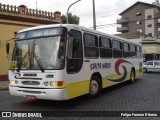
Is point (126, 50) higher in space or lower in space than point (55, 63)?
higher

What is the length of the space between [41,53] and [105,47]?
4.12 metres

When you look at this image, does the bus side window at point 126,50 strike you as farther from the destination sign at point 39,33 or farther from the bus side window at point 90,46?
the destination sign at point 39,33

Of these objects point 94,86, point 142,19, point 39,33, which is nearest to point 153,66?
point 94,86

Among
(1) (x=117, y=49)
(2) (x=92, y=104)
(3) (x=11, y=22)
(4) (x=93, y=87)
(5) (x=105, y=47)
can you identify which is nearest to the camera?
(2) (x=92, y=104)

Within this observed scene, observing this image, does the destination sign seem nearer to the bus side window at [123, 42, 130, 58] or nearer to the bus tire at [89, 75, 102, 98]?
the bus tire at [89, 75, 102, 98]

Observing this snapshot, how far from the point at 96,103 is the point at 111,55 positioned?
3675 millimetres

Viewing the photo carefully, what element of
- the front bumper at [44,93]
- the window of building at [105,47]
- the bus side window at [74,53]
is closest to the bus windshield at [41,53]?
the bus side window at [74,53]

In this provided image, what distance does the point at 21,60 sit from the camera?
9.25 metres

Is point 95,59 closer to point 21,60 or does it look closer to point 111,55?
point 111,55

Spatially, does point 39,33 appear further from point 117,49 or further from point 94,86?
point 117,49

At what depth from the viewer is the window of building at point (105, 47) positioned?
1162cm

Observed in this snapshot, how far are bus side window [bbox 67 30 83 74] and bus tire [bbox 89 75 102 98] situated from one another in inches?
54.7

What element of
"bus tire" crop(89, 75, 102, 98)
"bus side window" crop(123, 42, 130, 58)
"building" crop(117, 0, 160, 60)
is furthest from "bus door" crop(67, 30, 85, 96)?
"building" crop(117, 0, 160, 60)

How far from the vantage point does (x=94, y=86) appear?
1080cm
